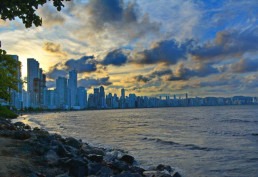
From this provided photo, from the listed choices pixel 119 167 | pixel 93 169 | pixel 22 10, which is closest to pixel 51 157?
pixel 93 169

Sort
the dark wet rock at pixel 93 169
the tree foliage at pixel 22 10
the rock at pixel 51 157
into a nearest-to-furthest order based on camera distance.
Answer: the tree foliage at pixel 22 10, the dark wet rock at pixel 93 169, the rock at pixel 51 157

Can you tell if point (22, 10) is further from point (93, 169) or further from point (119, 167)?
point (119, 167)

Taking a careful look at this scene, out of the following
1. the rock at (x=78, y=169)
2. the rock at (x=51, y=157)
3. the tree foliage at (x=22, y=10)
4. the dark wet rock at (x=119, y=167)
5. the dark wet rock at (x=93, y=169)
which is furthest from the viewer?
the dark wet rock at (x=119, y=167)

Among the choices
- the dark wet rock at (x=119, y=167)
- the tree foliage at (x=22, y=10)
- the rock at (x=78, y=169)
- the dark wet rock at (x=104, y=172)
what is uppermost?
the tree foliage at (x=22, y=10)

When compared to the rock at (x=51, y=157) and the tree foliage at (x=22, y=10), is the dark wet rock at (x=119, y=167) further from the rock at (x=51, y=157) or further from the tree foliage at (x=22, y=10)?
the tree foliage at (x=22, y=10)

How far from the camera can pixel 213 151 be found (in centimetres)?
2481

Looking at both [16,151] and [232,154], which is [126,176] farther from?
[232,154]

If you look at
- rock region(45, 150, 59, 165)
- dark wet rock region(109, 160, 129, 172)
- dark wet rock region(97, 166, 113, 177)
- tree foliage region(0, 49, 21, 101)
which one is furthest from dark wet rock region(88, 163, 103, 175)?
tree foliage region(0, 49, 21, 101)

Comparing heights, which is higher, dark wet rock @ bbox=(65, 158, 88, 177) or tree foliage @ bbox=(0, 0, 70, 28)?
tree foliage @ bbox=(0, 0, 70, 28)

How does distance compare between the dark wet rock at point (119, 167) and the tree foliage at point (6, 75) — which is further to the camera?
the tree foliage at point (6, 75)

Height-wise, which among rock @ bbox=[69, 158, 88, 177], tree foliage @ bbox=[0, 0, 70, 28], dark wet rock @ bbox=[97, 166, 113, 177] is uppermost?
tree foliage @ bbox=[0, 0, 70, 28]

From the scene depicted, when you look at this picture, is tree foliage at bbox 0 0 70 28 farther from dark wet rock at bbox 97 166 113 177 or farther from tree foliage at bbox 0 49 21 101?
tree foliage at bbox 0 49 21 101

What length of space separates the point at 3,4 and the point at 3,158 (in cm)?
787

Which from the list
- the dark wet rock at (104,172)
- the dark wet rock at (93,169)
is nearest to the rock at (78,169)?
the dark wet rock at (93,169)
